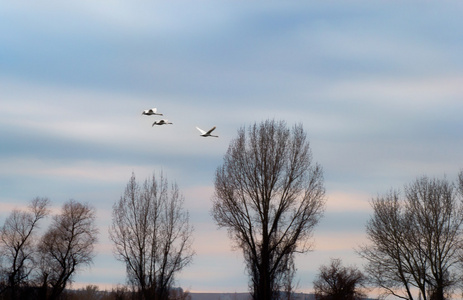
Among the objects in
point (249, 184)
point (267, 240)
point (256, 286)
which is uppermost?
point (249, 184)

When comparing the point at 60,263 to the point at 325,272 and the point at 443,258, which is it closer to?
the point at 325,272

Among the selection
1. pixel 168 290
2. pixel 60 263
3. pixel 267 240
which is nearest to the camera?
pixel 267 240

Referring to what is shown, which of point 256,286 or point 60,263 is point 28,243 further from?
point 256,286

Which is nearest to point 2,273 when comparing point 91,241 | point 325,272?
point 91,241

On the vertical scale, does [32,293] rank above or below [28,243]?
below

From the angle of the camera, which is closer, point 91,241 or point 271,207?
point 271,207

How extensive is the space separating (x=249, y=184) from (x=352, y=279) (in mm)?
31240

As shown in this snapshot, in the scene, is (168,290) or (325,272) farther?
(325,272)

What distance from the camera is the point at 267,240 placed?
38.6m

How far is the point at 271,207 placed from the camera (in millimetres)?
39438

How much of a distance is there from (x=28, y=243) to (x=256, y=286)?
107ft

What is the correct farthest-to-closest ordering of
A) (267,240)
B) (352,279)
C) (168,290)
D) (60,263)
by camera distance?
(352,279) < (60,263) < (168,290) < (267,240)

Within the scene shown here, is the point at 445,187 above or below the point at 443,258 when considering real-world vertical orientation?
above

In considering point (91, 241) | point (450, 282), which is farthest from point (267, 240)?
point (91, 241)
